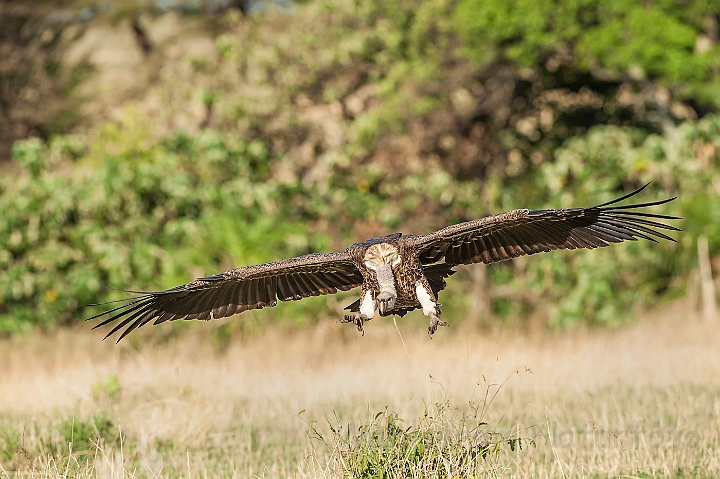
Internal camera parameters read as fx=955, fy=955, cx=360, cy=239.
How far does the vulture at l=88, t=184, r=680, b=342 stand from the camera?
234 inches

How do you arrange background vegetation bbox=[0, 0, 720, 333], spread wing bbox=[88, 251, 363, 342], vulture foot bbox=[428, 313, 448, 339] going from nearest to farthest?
vulture foot bbox=[428, 313, 448, 339], spread wing bbox=[88, 251, 363, 342], background vegetation bbox=[0, 0, 720, 333]

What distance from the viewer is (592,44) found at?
13688 mm

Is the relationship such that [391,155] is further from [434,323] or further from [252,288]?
[434,323]

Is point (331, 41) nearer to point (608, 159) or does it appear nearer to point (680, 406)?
point (608, 159)

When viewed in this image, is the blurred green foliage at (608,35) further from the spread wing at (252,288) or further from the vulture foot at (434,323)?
the vulture foot at (434,323)

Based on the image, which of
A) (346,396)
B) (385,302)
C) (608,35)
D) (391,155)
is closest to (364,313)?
(385,302)

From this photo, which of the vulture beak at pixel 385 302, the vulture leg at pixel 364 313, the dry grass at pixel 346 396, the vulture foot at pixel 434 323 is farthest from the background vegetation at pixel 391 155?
the vulture foot at pixel 434 323

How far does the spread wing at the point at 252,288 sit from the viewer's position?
6438mm

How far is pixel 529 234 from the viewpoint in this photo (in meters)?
6.65

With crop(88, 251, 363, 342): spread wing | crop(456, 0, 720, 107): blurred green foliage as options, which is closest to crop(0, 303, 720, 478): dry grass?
crop(88, 251, 363, 342): spread wing

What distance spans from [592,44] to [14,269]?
9309 mm

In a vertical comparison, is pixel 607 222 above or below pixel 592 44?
below

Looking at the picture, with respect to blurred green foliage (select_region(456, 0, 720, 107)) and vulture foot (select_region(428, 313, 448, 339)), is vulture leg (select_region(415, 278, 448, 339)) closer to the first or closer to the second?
vulture foot (select_region(428, 313, 448, 339))

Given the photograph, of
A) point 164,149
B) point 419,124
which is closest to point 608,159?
point 419,124
